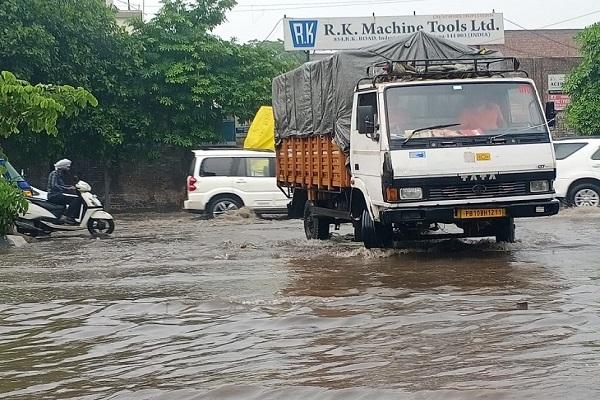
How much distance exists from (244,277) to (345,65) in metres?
3.81

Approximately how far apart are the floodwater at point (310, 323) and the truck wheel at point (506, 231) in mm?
148

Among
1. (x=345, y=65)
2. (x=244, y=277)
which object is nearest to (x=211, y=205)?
(x=345, y=65)

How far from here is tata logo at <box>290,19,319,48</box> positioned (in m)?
30.9

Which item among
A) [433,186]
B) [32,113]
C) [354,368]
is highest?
[32,113]

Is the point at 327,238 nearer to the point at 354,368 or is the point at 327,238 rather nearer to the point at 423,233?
the point at 423,233

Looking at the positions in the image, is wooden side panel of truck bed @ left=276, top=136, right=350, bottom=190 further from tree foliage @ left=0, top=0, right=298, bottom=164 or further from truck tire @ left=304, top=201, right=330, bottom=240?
tree foliage @ left=0, top=0, right=298, bottom=164

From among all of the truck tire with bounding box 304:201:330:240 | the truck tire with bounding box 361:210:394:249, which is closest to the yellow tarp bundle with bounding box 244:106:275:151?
the truck tire with bounding box 304:201:330:240

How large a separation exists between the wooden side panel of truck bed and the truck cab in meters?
1.15

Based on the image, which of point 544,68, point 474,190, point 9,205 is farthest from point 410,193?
point 544,68

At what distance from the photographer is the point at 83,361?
6750 millimetres

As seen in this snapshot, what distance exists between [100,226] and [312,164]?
493cm

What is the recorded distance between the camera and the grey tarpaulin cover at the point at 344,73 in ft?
43.0

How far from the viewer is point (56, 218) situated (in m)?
17.2

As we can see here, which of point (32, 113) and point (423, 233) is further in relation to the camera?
point (32, 113)
